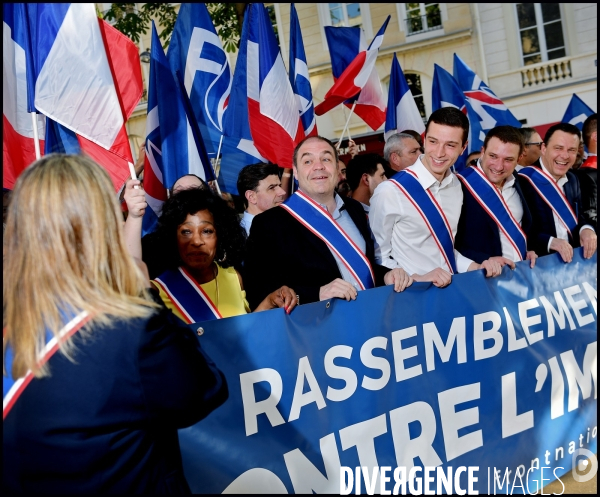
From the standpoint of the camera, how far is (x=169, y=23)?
13.1 metres

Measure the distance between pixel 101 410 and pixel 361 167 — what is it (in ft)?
14.3

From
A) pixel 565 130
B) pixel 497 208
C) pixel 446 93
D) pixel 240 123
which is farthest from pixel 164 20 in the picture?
pixel 497 208

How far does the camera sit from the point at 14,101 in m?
4.60

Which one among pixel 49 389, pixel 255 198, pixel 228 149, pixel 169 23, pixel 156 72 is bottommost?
pixel 49 389

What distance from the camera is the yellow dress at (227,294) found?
11.7 ft

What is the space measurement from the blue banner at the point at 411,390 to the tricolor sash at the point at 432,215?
14.8 inches

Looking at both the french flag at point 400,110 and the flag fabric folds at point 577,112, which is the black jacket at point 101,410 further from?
the flag fabric folds at point 577,112

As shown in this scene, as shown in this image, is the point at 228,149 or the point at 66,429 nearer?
the point at 66,429

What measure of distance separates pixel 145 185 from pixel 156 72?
933 mm

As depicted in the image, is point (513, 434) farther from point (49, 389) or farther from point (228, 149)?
point (228, 149)

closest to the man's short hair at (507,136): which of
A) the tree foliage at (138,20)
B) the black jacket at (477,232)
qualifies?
the black jacket at (477,232)

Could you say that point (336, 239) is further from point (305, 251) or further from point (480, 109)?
point (480, 109)

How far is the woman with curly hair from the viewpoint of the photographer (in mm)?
3445

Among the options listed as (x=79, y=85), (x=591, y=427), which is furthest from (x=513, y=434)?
(x=79, y=85)
